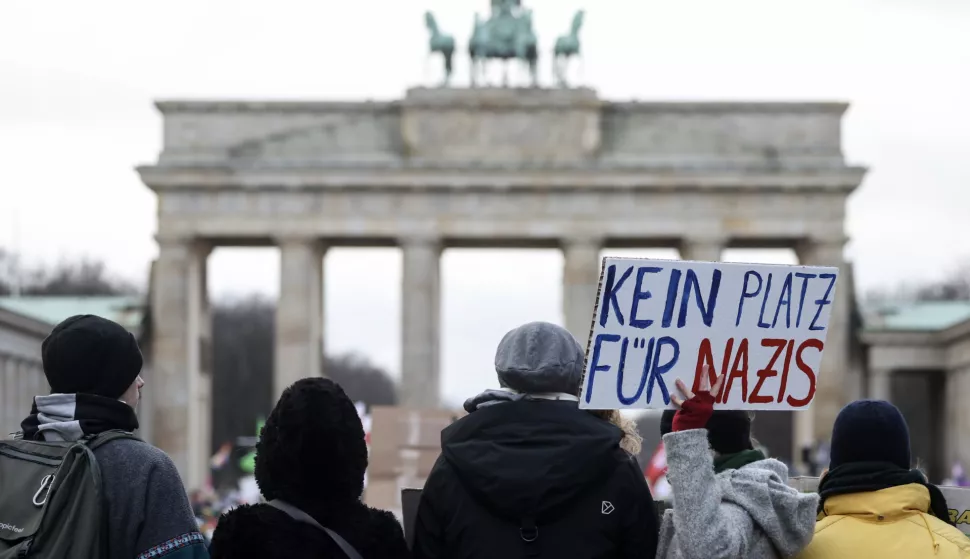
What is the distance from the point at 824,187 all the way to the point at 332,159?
1648cm

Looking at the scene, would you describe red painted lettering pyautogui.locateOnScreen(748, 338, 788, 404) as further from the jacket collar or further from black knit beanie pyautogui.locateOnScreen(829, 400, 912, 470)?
the jacket collar

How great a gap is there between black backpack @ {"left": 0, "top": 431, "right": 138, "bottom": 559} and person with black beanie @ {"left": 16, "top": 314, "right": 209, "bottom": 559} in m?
0.09

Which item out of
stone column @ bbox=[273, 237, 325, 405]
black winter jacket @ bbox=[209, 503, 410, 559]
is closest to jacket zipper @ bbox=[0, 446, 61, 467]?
black winter jacket @ bbox=[209, 503, 410, 559]

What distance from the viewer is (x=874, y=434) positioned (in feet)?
23.2

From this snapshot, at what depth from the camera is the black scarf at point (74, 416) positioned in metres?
7.01

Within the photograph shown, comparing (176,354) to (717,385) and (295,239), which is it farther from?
(717,385)

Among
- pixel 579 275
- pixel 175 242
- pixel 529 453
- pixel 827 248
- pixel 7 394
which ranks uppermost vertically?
pixel 175 242

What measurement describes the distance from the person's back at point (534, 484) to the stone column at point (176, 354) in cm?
4662

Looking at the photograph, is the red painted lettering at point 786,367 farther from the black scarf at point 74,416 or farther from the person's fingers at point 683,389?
the black scarf at point 74,416

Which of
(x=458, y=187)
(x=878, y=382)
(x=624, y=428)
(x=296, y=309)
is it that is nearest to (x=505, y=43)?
(x=458, y=187)

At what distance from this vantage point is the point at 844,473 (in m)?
7.14

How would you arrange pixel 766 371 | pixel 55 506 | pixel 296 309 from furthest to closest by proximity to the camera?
pixel 296 309
pixel 766 371
pixel 55 506

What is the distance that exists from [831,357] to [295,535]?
4829 centimetres

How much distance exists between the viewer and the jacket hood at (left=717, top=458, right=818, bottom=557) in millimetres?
6746
